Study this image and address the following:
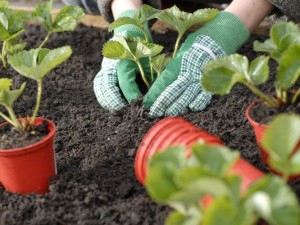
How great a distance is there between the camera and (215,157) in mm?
869

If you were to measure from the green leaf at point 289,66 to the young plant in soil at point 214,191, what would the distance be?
1.03ft

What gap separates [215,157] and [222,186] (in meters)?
0.08

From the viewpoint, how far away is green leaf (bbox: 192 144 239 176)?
85cm

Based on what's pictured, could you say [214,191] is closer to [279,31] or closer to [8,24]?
[279,31]

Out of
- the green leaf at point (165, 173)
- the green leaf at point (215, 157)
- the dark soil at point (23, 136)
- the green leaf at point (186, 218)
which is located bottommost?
the dark soil at point (23, 136)

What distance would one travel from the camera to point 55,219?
47.8 inches

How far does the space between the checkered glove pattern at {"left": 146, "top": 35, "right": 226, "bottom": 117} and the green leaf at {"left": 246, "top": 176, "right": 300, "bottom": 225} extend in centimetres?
81

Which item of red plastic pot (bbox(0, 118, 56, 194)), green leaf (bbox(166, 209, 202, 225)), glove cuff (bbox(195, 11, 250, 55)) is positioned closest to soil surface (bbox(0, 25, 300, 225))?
red plastic pot (bbox(0, 118, 56, 194))

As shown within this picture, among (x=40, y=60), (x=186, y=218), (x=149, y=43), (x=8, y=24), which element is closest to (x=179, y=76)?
(x=149, y=43)

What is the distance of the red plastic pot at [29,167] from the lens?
1251 mm

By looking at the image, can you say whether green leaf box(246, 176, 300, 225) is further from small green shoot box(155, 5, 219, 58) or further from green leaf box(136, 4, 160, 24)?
green leaf box(136, 4, 160, 24)

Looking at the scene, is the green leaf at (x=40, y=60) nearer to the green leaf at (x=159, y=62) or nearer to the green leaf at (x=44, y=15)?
the green leaf at (x=159, y=62)

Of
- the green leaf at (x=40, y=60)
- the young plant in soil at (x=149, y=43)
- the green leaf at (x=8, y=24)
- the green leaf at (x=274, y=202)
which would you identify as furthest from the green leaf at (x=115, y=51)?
the green leaf at (x=274, y=202)

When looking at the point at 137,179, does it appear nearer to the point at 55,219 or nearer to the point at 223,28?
the point at 55,219
